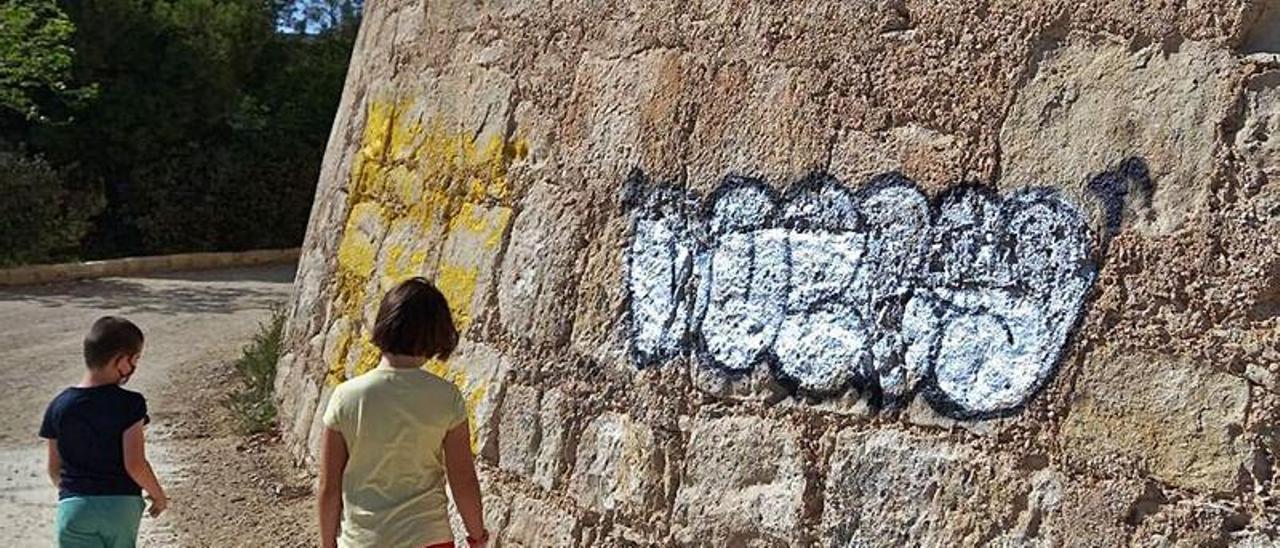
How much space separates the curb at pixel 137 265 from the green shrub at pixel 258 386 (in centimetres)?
795

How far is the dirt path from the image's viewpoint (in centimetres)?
671

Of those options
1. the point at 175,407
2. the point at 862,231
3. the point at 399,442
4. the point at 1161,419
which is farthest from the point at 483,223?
the point at 175,407

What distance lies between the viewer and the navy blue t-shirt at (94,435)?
4.35m

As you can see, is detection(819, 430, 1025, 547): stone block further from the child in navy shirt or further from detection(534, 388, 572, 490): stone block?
the child in navy shirt

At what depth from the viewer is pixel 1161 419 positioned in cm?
327

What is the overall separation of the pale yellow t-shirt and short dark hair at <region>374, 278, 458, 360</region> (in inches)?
2.6

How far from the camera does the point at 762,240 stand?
14.3ft

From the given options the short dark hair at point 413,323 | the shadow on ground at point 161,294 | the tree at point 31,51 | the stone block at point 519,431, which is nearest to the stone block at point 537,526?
the stone block at point 519,431

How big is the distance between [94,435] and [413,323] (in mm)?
1377

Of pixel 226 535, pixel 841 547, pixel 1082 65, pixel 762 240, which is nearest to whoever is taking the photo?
pixel 1082 65

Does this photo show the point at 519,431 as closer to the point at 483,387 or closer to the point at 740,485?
the point at 483,387

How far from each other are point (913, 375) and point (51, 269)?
15.8 meters

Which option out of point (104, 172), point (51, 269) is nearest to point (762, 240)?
point (51, 269)

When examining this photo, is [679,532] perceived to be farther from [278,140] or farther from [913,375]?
[278,140]
